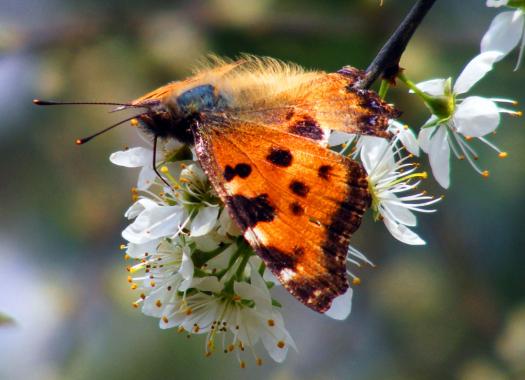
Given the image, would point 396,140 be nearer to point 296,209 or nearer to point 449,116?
point 449,116

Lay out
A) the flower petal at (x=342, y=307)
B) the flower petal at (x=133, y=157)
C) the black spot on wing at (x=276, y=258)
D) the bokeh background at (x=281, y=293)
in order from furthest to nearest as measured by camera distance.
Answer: the bokeh background at (x=281, y=293), the flower petal at (x=133, y=157), the flower petal at (x=342, y=307), the black spot on wing at (x=276, y=258)

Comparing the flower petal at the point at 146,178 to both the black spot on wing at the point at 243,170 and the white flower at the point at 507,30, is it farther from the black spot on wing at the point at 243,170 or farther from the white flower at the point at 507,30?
the white flower at the point at 507,30

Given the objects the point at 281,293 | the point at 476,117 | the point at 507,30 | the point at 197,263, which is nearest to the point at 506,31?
the point at 507,30

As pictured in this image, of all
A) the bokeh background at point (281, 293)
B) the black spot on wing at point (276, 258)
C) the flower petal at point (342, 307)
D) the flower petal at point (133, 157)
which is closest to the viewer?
the black spot on wing at point (276, 258)

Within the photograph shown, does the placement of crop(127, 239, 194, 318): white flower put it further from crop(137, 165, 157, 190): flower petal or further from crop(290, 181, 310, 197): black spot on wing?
crop(290, 181, 310, 197): black spot on wing

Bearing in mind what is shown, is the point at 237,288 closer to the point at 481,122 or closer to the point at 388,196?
the point at 388,196

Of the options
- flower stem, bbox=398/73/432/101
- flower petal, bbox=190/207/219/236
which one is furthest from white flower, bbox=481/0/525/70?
flower petal, bbox=190/207/219/236

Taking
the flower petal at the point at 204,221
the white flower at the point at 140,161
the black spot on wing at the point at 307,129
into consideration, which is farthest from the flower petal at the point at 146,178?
the black spot on wing at the point at 307,129
